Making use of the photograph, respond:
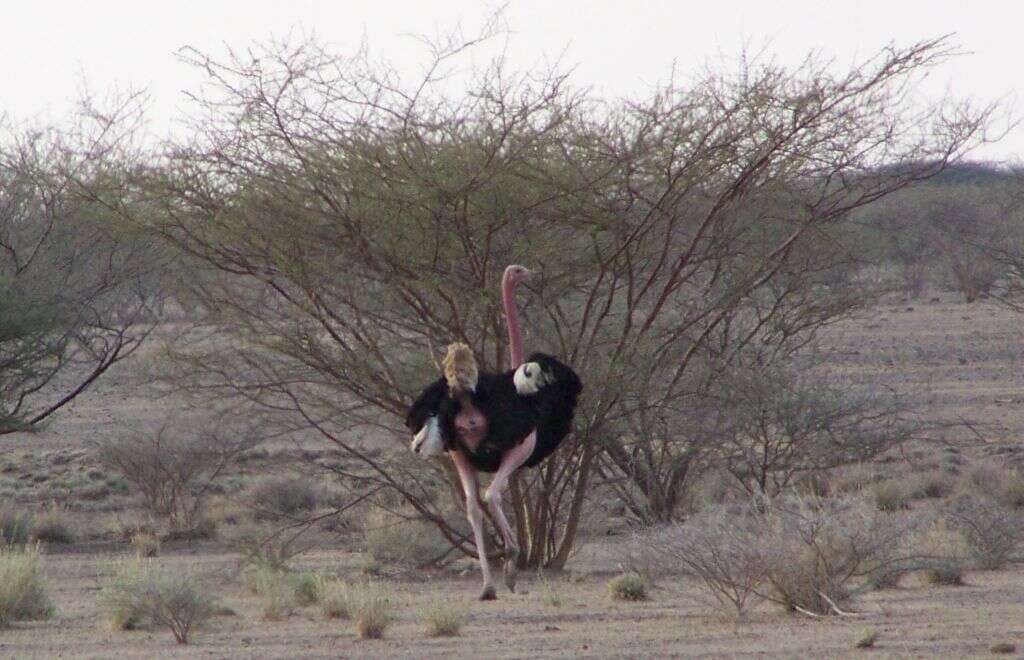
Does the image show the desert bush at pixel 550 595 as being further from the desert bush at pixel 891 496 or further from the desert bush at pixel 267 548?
the desert bush at pixel 891 496

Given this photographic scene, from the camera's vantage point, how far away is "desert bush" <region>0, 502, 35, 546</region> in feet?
70.4

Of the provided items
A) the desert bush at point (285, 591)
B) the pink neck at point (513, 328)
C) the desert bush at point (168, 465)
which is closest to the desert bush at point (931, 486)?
→ the desert bush at point (168, 465)

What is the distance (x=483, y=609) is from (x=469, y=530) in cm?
342

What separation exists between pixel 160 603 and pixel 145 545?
9355 mm

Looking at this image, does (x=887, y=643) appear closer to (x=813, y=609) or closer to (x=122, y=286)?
(x=813, y=609)

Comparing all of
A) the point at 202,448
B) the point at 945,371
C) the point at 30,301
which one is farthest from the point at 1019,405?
the point at 30,301

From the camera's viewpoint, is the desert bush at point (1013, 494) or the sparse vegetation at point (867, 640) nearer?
the sparse vegetation at point (867, 640)

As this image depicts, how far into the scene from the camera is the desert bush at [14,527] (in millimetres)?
21469

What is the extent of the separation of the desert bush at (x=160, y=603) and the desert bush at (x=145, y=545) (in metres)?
7.95

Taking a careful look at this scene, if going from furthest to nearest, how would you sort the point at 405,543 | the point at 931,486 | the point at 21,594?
the point at 931,486 → the point at 405,543 → the point at 21,594

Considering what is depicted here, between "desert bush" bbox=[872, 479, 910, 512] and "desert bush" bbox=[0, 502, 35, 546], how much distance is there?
11331 millimetres

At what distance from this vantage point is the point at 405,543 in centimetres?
1823

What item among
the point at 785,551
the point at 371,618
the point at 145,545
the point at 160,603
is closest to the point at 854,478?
the point at 145,545

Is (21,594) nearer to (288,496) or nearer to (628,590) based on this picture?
(628,590)
